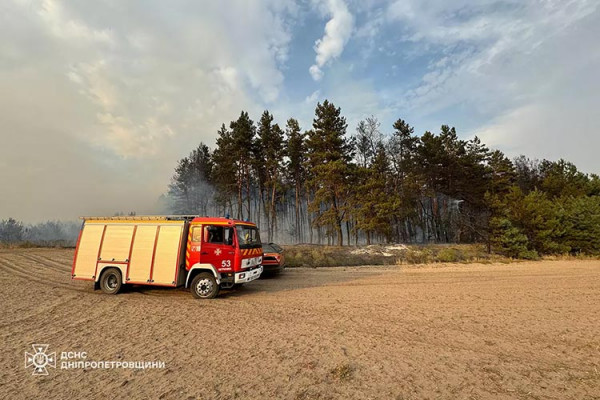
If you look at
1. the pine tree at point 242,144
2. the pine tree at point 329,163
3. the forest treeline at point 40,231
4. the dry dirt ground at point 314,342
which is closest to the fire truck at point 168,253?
the dry dirt ground at point 314,342

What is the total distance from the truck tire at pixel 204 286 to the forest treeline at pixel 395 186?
21.8 metres

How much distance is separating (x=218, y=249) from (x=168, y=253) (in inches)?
68.3

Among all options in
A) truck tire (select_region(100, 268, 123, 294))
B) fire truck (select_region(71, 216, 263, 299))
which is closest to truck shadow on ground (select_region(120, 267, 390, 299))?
truck tire (select_region(100, 268, 123, 294))

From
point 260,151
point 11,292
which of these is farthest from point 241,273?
point 260,151

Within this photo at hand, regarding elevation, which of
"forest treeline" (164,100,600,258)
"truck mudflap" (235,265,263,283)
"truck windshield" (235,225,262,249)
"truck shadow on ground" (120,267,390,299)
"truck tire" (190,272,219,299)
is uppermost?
"forest treeline" (164,100,600,258)

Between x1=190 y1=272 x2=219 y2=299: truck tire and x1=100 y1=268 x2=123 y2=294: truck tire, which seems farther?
x1=100 y1=268 x2=123 y2=294: truck tire

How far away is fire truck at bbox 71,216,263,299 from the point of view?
924 cm

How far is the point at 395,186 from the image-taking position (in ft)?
129

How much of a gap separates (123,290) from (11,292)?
418 cm

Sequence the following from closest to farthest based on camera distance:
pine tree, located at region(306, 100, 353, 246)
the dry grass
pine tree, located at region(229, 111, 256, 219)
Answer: the dry grass, pine tree, located at region(306, 100, 353, 246), pine tree, located at region(229, 111, 256, 219)

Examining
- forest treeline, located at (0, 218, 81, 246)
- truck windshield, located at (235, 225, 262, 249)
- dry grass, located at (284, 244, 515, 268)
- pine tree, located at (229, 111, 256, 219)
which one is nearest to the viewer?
truck windshield, located at (235, 225, 262, 249)

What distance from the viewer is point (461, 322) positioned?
22.0ft
